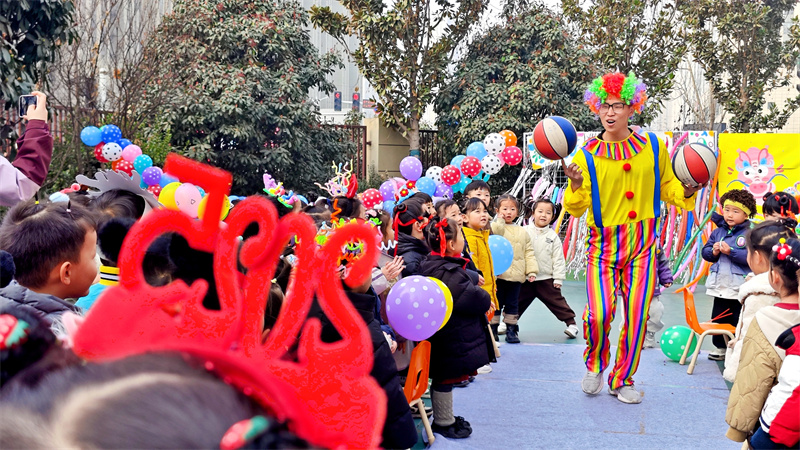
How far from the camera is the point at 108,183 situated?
3.69m

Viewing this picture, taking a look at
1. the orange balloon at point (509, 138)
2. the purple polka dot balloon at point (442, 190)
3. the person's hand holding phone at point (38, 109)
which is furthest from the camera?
the orange balloon at point (509, 138)

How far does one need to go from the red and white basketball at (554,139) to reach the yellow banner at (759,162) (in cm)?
493

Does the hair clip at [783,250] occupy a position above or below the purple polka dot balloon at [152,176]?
below

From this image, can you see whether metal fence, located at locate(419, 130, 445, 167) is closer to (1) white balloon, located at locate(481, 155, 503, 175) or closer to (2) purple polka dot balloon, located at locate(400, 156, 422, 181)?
Answer: (2) purple polka dot balloon, located at locate(400, 156, 422, 181)

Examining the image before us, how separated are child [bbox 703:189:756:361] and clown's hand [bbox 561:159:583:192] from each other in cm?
174

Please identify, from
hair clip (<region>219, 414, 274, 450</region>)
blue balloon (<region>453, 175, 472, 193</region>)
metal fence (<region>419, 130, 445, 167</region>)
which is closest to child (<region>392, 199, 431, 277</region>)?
blue balloon (<region>453, 175, 472, 193</region>)

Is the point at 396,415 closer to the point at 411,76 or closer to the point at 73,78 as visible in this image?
the point at 73,78

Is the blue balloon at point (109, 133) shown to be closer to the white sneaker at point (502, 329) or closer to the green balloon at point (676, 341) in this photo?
the white sneaker at point (502, 329)

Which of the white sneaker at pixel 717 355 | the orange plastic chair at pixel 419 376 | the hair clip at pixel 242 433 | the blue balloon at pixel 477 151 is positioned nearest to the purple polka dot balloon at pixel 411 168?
the blue balloon at pixel 477 151

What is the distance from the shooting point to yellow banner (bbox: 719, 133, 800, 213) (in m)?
8.12

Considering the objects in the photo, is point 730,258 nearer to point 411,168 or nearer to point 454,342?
point 454,342

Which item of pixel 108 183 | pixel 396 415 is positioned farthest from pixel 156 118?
pixel 396 415

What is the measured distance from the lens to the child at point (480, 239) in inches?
206

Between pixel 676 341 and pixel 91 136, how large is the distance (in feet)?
19.4
